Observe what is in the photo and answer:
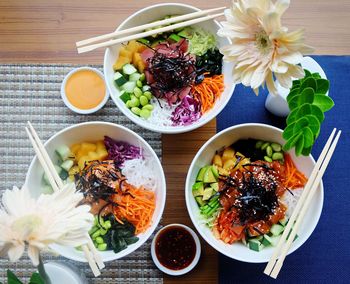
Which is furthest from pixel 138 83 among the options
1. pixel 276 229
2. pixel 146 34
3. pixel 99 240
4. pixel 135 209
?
pixel 276 229

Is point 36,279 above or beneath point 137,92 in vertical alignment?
beneath

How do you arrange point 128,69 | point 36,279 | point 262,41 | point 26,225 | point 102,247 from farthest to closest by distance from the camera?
point 128,69, point 102,247, point 262,41, point 36,279, point 26,225

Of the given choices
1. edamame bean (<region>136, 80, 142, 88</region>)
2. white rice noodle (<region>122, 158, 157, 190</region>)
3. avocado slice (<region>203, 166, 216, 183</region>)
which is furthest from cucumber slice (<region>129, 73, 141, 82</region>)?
avocado slice (<region>203, 166, 216, 183</region>)

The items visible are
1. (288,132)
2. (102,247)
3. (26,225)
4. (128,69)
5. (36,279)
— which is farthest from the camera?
(128,69)

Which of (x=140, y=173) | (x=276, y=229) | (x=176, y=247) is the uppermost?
(x=140, y=173)

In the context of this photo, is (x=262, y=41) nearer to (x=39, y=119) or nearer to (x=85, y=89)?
(x=85, y=89)

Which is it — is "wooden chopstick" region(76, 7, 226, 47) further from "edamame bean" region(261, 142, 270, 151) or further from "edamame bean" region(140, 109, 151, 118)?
"edamame bean" region(261, 142, 270, 151)

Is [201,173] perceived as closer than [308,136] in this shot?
No

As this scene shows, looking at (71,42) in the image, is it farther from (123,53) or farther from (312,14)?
(312,14)
